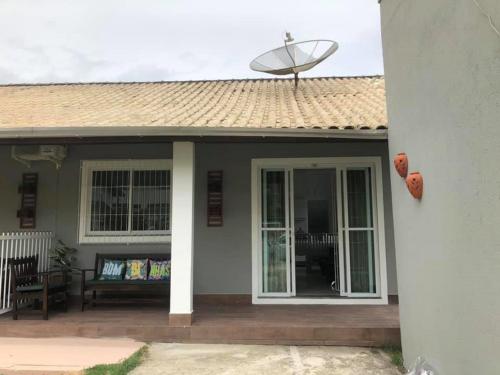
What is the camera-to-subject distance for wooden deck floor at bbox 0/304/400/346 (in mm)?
5082

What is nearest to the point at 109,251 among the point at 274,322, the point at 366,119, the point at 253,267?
the point at 253,267

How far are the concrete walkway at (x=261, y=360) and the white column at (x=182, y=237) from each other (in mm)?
474

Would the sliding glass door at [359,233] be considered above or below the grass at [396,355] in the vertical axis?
above

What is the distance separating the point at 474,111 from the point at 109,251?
6.03 m

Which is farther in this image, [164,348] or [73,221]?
[73,221]

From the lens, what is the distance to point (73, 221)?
7117 millimetres

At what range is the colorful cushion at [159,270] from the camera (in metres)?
6.40

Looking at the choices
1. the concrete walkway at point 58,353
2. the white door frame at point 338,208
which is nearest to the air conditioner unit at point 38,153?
the concrete walkway at point 58,353

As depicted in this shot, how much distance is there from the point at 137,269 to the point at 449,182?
192 inches

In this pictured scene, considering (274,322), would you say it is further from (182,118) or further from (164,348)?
Answer: (182,118)

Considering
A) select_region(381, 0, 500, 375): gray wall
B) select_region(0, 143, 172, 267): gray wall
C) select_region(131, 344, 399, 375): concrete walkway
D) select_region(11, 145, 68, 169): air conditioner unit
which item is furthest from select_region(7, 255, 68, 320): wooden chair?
select_region(381, 0, 500, 375): gray wall

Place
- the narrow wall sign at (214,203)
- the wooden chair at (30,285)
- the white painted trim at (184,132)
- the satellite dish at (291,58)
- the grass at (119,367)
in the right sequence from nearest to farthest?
the grass at (119,367) < the white painted trim at (184,132) < the wooden chair at (30,285) < the narrow wall sign at (214,203) < the satellite dish at (291,58)

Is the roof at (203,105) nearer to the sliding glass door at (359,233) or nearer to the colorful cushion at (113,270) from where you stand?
the sliding glass door at (359,233)

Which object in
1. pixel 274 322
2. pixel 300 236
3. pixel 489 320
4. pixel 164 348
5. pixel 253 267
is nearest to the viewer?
pixel 489 320
